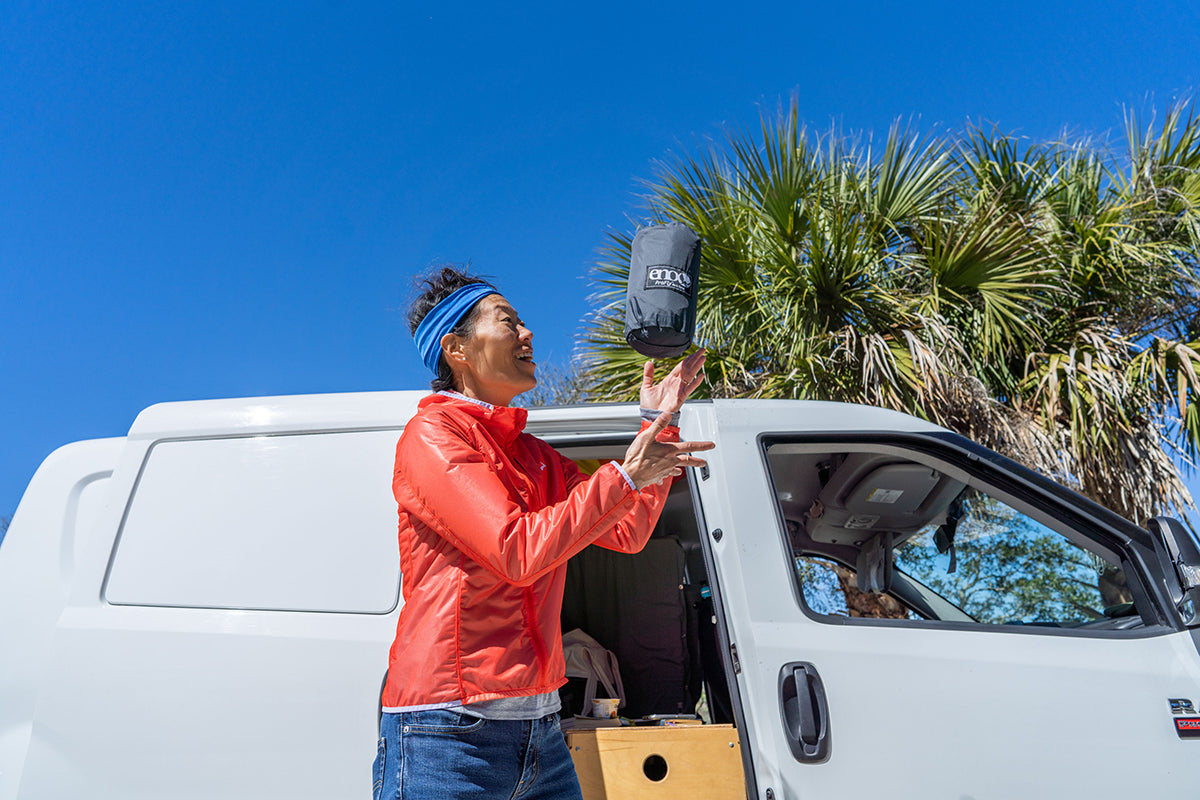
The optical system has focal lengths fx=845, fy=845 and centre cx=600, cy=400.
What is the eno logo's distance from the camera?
5.89ft

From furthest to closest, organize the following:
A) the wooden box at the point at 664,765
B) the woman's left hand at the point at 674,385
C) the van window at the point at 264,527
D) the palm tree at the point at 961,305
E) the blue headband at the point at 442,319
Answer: the palm tree at the point at 961,305, the wooden box at the point at 664,765, the van window at the point at 264,527, the blue headband at the point at 442,319, the woman's left hand at the point at 674,385

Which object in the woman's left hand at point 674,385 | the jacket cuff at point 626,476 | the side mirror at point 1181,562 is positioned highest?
the woman's left hand at point 674,385

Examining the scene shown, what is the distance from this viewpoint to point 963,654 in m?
2.24

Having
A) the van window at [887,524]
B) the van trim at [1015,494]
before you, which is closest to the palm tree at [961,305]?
the van window at [887,524]

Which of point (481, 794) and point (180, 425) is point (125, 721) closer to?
point (180, 425)

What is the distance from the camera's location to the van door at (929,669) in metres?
2.12

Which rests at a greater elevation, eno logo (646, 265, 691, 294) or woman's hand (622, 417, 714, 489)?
eno logo (646, 265, 691, 294)

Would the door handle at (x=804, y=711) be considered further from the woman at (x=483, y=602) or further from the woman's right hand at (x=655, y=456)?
the woman's right hand at (x=655, y=456)

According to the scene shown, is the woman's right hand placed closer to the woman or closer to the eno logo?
the woman

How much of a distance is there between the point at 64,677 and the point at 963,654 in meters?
2.36

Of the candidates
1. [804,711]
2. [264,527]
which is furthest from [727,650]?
[264,527]

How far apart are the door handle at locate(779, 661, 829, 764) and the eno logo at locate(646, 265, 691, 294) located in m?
1.07

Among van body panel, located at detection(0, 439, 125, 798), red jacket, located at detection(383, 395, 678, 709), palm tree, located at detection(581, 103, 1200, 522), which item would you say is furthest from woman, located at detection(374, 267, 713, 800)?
palm tree, located at detection(581, 103, 1200, 522)

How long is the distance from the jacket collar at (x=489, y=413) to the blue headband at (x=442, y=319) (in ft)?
0.53
